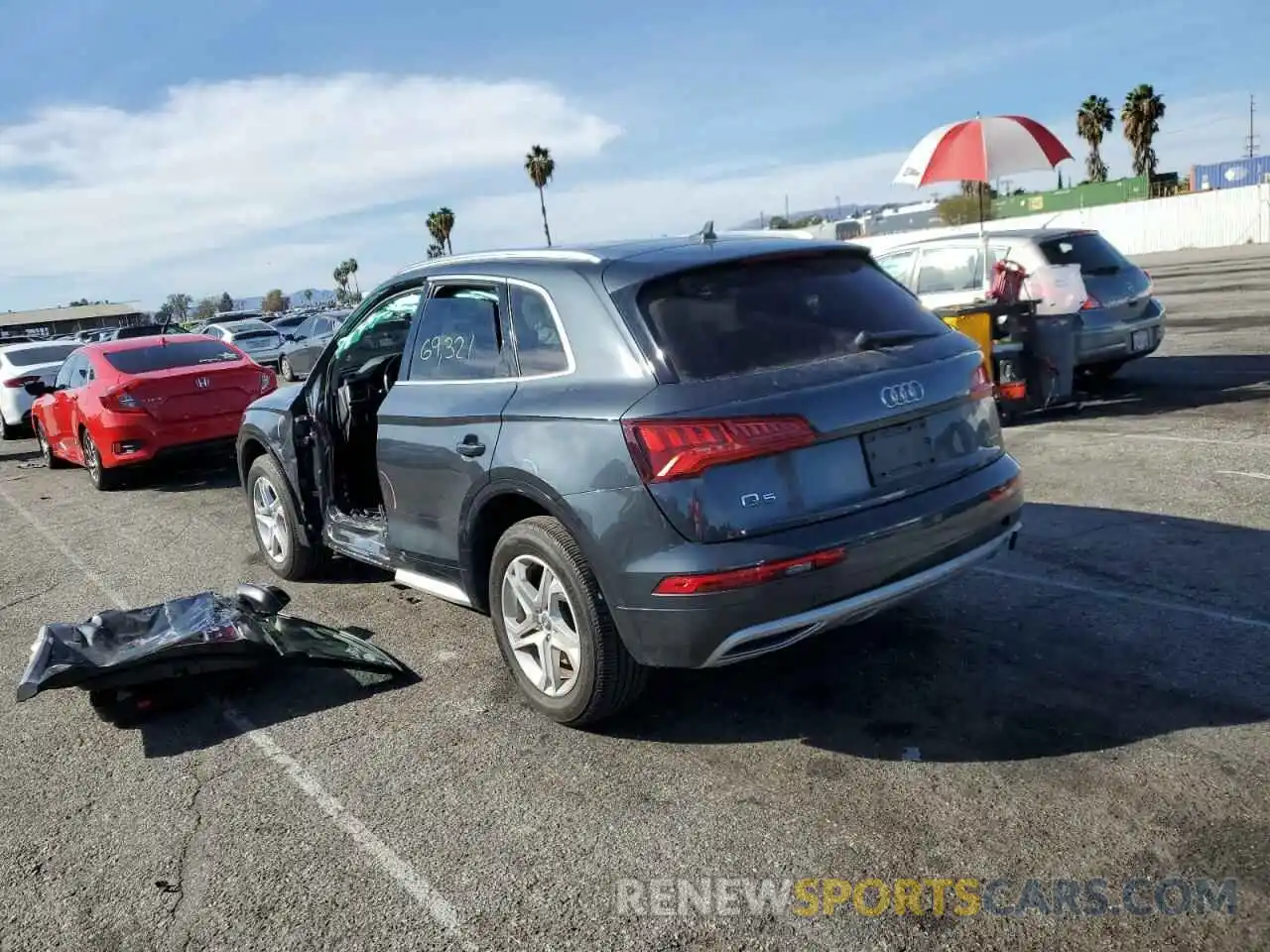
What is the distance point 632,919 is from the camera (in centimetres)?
279

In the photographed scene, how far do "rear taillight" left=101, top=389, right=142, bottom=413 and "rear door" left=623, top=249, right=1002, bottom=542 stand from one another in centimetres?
762

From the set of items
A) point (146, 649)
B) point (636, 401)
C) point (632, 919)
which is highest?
point (636, 401)

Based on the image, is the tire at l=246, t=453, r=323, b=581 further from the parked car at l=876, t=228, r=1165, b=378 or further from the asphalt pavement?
the parked car at l=876, t=228, r=1165, b=378

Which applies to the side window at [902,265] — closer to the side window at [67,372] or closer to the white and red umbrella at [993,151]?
the white and red umbrella at [993,151]

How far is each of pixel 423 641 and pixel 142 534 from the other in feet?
13.5

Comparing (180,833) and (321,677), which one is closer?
(180,833)

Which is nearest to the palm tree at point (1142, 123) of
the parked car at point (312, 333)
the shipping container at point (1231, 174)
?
the shipping container at point (1231, 174)

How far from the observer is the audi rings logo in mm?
3578

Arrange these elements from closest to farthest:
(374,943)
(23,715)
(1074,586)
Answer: (374,943)
(23,715)
(1074,586)

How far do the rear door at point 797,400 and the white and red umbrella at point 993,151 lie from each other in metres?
7.57

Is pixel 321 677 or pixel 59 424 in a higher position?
pixel 59 424

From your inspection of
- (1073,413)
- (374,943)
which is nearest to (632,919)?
(374,943)

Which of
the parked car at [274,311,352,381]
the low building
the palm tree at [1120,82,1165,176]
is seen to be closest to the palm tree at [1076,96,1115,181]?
the palm tree at [1120,82,1165,176]

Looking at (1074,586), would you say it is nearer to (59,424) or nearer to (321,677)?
(321,677)
